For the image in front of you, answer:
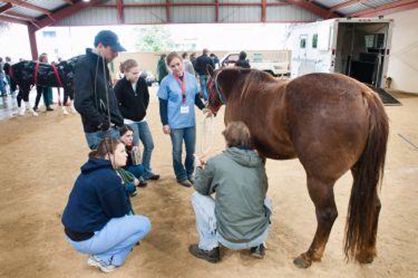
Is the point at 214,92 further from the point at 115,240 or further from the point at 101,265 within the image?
the point at 101,265

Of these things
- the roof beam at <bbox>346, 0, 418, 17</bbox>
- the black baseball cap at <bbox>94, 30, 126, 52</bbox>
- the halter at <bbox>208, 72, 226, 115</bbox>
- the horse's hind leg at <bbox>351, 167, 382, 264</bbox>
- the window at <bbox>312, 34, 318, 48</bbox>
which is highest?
the roof beam at <bbox>346, 0, 418, 17</bbox>

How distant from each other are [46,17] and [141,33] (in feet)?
59.7

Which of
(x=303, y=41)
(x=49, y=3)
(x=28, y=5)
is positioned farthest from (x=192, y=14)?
(x=303, y=41)

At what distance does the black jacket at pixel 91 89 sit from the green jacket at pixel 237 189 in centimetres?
101

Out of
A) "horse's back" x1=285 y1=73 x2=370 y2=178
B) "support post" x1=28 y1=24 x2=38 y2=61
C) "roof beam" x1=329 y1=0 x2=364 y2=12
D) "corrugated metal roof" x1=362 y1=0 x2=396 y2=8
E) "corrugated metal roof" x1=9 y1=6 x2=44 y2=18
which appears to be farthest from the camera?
"support post" x1=28 y1=24 x2=38 y2=61

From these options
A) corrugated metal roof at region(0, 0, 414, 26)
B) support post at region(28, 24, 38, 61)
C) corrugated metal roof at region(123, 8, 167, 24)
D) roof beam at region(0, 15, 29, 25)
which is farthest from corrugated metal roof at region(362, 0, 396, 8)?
support post at region(28, 24, 38, 61)

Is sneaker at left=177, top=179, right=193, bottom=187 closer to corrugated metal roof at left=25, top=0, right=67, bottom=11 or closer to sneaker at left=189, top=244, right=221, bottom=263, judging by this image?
sneaker at left=189, top=244, right=221, bottom=263

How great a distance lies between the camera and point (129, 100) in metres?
3.62

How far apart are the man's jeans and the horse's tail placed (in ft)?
1.96

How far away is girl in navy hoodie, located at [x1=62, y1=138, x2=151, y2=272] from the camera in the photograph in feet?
7.03

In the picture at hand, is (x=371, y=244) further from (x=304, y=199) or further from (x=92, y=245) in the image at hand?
(x=92, y=245)

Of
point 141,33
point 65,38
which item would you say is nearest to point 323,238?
point 65,38

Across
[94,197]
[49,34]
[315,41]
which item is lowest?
[94,197]

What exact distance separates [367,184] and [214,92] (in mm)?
Answer: 1881
